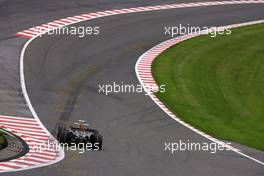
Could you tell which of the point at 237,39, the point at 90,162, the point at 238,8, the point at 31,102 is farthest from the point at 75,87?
the point at 238,8

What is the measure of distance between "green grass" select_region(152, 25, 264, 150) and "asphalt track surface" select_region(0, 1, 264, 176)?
1.49 m

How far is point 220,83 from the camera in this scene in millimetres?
39938

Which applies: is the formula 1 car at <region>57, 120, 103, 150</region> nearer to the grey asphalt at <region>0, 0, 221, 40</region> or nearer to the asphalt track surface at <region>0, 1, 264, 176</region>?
the asphalt track surface at <region>0, 1, 264, 176</region>

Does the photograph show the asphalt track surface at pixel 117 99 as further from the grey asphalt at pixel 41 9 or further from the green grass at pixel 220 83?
the grey asphalt at pixel 41 9

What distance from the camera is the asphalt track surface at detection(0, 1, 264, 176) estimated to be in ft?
86.6

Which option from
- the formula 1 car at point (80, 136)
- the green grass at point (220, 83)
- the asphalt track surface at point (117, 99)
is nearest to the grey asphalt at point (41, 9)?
the asphalt track surface at point (117, 99)

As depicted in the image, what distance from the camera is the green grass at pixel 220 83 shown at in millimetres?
33875

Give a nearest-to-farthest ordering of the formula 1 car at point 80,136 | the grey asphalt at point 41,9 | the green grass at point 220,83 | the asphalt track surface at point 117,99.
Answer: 1. the asphalt track surface at point 117,99
2. the formula 1 car at point 80,136
3. the green grass at point 220,83
4. the grey asphalt at point 41,9

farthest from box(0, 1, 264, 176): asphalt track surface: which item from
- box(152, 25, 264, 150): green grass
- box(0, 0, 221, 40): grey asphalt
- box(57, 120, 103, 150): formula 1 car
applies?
box(0, 0, 221, 40): grey asphalt

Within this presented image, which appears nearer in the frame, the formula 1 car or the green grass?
the formula 1 car

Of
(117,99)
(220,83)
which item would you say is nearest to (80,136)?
(117,99)

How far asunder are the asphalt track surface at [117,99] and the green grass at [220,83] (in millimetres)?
1492

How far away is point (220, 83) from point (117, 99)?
6.88 m

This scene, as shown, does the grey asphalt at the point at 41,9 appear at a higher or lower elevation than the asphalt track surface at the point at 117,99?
higher
